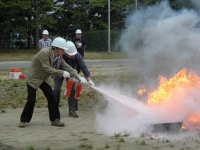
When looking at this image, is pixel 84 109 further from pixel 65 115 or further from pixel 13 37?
pixel 13 37

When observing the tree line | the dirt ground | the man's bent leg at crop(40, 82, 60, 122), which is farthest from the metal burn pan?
the tree line

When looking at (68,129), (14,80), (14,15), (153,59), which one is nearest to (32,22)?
(14,15)

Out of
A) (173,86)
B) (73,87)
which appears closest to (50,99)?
(73,87)

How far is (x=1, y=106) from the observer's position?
10953 mm

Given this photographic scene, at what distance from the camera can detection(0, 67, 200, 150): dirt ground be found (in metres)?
6.70

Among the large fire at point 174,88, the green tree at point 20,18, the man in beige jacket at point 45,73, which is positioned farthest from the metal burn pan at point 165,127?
the green tree at point 20,18

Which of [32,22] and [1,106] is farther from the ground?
[32,22]

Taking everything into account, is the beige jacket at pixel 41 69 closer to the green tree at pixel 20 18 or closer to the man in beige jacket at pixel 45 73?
the man in beige jacket at pixel 45 73

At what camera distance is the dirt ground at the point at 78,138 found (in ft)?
22.0

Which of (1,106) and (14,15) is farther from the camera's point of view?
(14,15)

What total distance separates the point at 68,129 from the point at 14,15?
32325 mm

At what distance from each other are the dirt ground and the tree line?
2611cm

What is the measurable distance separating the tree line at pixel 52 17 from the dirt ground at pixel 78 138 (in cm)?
2611

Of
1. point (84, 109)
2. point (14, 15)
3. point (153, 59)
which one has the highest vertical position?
point (14, 15)
